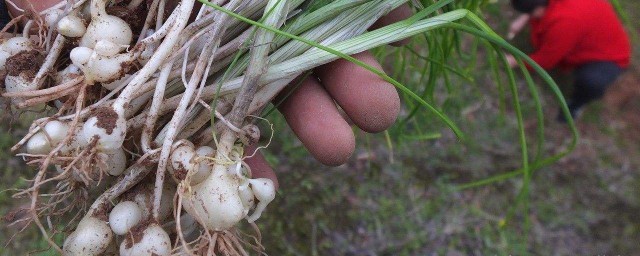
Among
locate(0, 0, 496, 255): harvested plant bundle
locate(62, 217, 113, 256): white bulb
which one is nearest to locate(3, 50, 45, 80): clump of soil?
locate(0, 0, 496, 255): harvested plant bundle

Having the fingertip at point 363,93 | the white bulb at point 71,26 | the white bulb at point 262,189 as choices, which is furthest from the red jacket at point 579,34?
the white bulb at point 71,26

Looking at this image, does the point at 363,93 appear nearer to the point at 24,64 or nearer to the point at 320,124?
the point at 320,124

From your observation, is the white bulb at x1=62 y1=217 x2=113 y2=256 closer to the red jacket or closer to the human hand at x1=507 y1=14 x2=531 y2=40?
the red jacket

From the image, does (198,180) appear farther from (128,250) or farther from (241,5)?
(241,5)

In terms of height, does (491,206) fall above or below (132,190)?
below

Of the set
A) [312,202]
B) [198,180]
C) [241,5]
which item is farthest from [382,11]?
[312,202]
